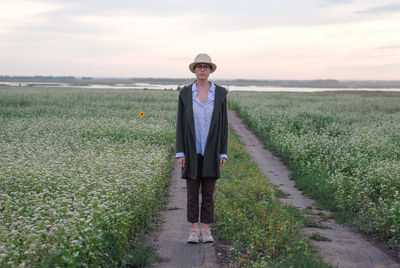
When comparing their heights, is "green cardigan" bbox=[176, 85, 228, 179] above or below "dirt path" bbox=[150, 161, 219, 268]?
above

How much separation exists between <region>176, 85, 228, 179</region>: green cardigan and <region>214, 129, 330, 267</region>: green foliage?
3.76ft

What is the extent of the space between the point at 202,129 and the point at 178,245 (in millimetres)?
1895

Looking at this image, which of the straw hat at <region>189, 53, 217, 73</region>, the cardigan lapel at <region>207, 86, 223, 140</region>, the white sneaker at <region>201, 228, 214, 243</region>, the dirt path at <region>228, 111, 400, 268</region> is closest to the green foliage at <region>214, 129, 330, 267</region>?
the white sneaker at <region>201, 228, 214, 243</region>

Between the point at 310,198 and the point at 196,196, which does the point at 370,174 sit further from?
the point at 196,196

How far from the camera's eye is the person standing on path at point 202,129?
6250mm

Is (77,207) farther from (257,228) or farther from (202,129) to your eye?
(257,228)

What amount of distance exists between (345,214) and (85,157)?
22.0 feet

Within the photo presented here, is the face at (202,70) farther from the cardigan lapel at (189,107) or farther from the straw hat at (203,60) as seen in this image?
the cardigan lapel at (189,107)

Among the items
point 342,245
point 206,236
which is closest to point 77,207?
point 206,236

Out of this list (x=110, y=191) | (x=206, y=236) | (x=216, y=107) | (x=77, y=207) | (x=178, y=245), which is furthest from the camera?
(x=110, y=191)

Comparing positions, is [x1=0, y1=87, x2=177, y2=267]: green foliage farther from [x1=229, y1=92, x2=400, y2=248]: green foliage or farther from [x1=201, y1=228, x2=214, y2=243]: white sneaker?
[x1=229, y1=92, x2=400, y2=248]: green foliage

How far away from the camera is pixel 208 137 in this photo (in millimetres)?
6250

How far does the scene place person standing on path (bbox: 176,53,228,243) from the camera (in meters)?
6.25

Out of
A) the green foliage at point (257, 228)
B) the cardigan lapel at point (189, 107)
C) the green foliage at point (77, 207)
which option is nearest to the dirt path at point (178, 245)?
the green foliage at point (77, 207)
